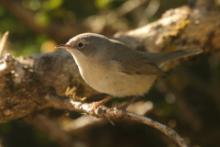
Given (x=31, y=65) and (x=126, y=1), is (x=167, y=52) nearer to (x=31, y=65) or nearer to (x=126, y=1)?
(x=31, y=65)

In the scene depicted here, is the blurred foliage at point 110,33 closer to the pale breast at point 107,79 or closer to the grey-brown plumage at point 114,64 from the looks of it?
the grey-brown plumage at point 114,64

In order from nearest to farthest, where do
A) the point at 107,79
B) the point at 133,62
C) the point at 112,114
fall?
the point at 112,114
the point at 107,79
the point at 133,62

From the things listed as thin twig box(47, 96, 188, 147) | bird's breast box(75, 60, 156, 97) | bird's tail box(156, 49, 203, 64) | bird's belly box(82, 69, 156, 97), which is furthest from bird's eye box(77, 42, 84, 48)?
bird's tail box(156, 49, 203, 64)

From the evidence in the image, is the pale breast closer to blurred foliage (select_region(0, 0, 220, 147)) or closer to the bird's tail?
the bird's tail

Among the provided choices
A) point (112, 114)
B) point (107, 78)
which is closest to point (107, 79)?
point (107, 78)

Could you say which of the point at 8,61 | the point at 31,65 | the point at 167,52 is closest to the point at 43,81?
the point at 31,65

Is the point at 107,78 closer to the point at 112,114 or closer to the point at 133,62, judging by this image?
the point at 133,62
